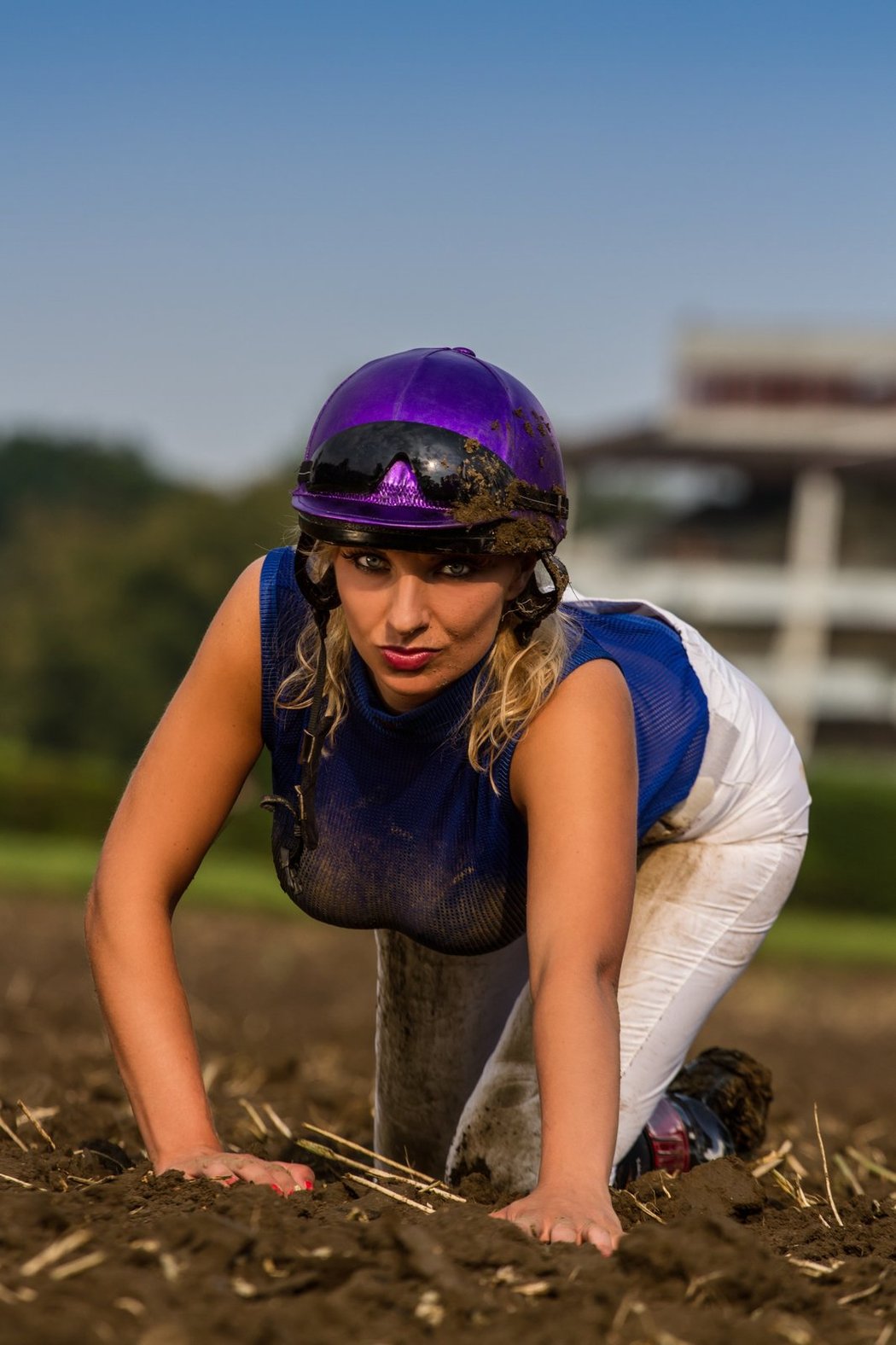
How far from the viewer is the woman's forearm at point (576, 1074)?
2.84 meters

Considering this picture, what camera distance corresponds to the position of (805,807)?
420cm

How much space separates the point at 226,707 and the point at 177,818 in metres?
0.24

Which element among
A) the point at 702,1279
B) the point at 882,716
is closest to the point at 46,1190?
the point at 702,1279

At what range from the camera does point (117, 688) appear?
4619 centimetres

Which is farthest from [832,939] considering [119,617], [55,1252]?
[119,617]

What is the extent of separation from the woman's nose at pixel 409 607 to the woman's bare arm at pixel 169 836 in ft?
1.58

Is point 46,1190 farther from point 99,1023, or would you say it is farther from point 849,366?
point 849,366

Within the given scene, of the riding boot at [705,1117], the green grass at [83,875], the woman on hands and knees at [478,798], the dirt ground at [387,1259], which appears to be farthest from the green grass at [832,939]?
the woman on hands and knees at [478,798]

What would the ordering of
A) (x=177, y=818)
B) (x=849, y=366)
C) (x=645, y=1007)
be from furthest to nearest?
(x=849, y=366)
(x=645, y=1007)
(x=177, y=818)

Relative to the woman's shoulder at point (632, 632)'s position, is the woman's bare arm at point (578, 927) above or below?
below

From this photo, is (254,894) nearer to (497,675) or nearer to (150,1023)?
(150,1023)

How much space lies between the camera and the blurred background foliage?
21047 mm

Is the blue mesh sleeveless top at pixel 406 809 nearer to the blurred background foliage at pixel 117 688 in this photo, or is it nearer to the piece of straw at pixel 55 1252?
the piece of straw at pixel 55 1252

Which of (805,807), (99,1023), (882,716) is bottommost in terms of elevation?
(882,716)
